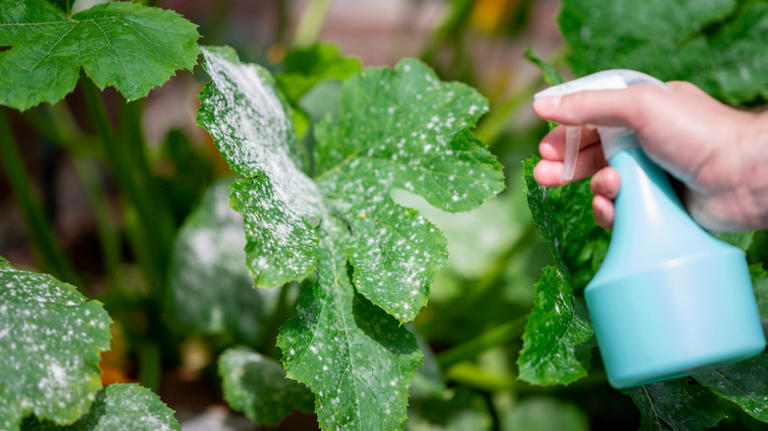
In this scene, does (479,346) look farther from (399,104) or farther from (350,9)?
(350,9)

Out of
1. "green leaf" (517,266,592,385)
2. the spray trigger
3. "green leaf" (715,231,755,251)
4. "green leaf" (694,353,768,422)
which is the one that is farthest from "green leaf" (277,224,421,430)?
"green leaf" (715,231,755,251)

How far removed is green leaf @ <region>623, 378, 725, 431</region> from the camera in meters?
0.66

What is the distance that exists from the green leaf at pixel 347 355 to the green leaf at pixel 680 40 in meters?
0.52

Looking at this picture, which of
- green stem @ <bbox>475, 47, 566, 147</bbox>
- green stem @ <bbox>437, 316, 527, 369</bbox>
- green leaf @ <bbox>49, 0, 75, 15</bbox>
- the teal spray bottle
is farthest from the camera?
green stem @ <bbox>475, 47, 566, 147</bbox>

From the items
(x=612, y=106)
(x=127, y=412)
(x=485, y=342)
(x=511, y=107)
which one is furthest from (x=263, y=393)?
(x=511, y=107)

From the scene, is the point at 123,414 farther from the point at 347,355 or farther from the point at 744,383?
the point at 744,383

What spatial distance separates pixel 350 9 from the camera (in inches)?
93.2

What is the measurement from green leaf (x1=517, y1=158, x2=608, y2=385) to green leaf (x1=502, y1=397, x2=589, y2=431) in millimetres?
430

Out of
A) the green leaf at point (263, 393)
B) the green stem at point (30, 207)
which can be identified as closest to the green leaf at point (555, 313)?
the green leaf at point (263, 393)

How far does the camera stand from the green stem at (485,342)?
0.81 metres

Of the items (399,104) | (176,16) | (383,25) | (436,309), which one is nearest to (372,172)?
(399,104)

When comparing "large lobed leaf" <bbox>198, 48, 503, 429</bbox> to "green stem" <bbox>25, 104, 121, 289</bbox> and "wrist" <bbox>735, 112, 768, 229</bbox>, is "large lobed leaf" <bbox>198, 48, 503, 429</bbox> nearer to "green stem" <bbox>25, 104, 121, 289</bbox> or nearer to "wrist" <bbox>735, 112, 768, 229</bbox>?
"wrist" <bbox>735, 112, 768, 229</bbox>

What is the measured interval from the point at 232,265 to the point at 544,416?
599 millimetres

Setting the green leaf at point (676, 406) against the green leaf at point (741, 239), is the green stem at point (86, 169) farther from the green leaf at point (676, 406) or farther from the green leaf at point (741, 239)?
the green leaf at point (741, 239)
